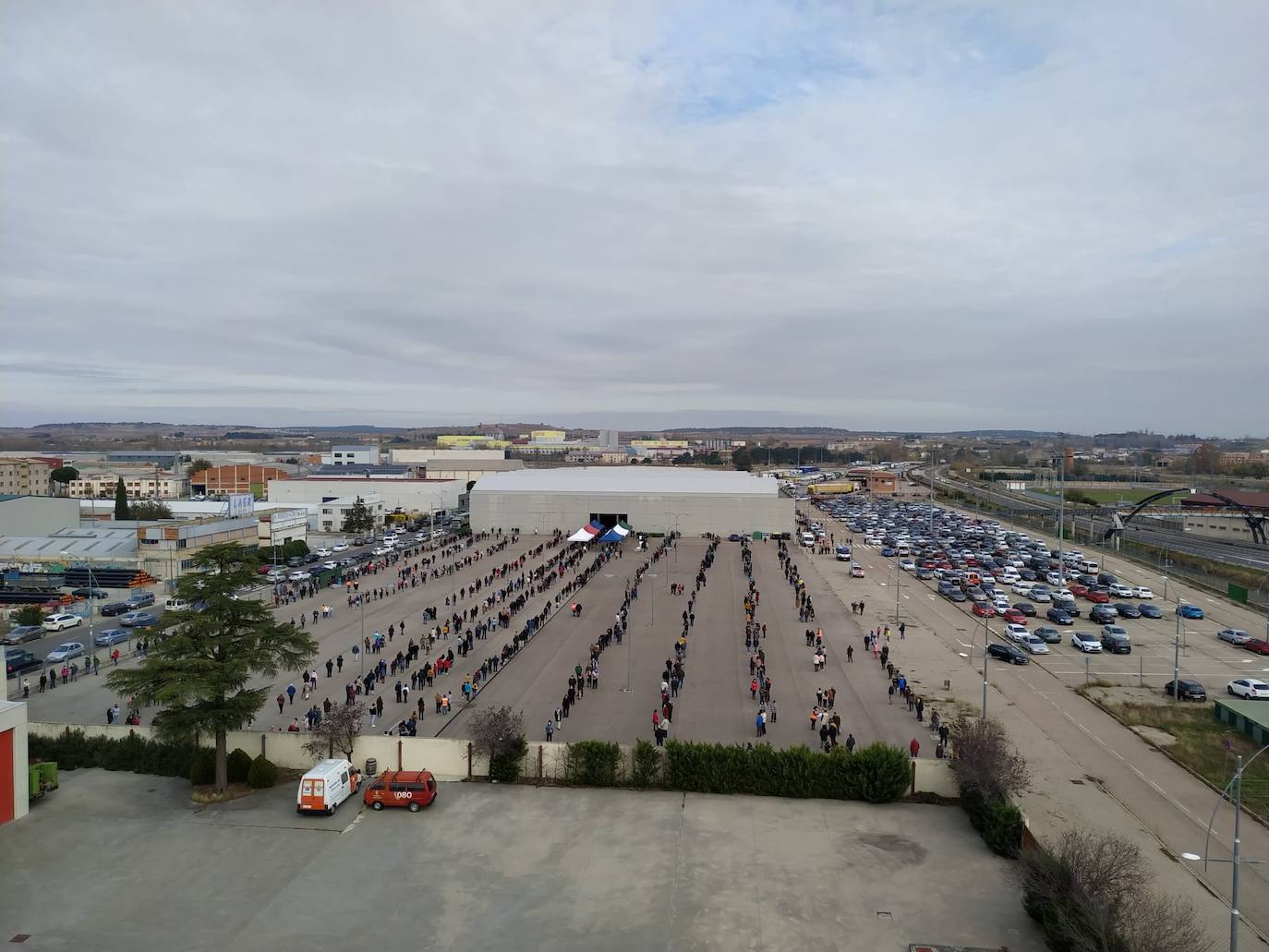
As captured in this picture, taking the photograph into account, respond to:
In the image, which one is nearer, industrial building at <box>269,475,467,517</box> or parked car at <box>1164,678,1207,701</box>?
parked car at <box>1164,678,1207,701</box>

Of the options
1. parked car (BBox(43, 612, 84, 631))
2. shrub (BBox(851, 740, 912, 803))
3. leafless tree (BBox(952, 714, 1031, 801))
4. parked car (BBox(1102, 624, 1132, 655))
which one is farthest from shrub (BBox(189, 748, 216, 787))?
parked car (BBox(1102, 624, 1132, 655))

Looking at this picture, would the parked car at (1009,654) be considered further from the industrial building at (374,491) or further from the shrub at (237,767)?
the industrial building at (374,491)

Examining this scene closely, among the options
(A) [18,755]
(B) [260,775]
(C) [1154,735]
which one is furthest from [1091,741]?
(A) [18,755]

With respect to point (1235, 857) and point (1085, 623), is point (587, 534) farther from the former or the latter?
point (1235, 857)

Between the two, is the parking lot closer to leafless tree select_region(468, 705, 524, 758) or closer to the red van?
leafless tree select_region(468, 705, 524, 758)

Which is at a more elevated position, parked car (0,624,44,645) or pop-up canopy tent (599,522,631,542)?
pop-up canopy tent (599,522,631,542)

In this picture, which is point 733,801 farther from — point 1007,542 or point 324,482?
point 324,482

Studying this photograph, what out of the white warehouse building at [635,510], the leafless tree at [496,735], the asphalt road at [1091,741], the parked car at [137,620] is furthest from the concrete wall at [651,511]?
the leafless tree at [496,735]

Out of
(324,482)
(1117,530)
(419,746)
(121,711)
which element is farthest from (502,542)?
(1117,530)
